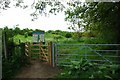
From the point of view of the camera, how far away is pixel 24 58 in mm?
6578

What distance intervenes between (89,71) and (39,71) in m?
1.34

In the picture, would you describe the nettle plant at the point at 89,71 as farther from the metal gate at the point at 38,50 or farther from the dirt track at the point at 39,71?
the metal gate at the point at 38,50

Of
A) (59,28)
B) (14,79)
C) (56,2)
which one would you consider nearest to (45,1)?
(56,2)

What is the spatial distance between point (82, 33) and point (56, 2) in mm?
1492

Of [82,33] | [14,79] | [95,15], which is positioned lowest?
[14,79]

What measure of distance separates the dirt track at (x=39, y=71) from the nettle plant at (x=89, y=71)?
366mm

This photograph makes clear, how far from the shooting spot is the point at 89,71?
543cm

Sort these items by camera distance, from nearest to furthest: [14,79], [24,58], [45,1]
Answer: [14,79] < [45,1] < [24,58]

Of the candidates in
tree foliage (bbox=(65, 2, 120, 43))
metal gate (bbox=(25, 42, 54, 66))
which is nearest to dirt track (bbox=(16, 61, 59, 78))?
metal gate (bbox=(25, 42, 54, 66))

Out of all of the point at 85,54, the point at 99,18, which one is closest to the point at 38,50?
the point at 85,54

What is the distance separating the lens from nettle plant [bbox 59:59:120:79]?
16.8ft

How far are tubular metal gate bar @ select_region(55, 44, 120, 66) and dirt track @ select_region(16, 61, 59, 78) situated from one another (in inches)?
13.8

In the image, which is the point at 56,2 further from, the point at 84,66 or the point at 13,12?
the point at 84,66

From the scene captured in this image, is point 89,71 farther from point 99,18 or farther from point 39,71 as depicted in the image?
point 99,18
